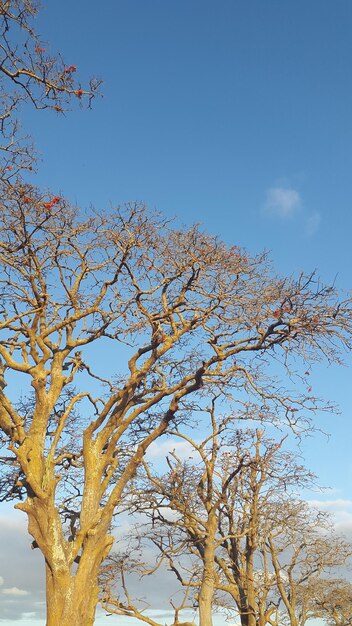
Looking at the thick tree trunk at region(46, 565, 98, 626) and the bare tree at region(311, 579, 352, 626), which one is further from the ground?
the bare tree at region(311, 579, 352, 626)

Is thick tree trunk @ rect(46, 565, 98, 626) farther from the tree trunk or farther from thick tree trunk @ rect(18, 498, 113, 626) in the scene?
the tree trunk

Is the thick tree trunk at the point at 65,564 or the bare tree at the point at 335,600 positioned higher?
the bare tree at the point at 335,600

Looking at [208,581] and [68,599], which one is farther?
[208,581]

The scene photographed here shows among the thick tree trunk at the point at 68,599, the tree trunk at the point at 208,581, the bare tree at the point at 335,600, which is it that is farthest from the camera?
the bare tree at the point at 335,600

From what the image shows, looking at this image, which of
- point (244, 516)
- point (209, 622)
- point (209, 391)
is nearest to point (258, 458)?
point (244, 516)

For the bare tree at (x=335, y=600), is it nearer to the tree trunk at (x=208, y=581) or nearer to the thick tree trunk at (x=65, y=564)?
the tree trunk at (x=208, y=581)

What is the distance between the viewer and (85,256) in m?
15.9

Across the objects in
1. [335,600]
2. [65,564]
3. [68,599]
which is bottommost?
[68,599]

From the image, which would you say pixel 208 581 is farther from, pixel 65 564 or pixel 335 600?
pixel 335 600

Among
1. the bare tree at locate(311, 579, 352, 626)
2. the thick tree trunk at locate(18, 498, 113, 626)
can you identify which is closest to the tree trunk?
the thick tree trunk at locate(18, 498, 113, 626)

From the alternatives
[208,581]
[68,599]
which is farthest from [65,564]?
[208,581]

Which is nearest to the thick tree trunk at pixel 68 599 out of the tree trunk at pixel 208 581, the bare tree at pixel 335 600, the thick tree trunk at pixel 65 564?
the thick tree trunk at pixel 65 564

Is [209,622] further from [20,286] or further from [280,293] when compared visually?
[20,286]

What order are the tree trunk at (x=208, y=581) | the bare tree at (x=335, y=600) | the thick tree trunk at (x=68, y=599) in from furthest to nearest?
1. the bare tree at (x=335, y=600)
2. the tree trunk at (x=208, y=581)
3. the thick tree trunk at (x=68, y=599)
